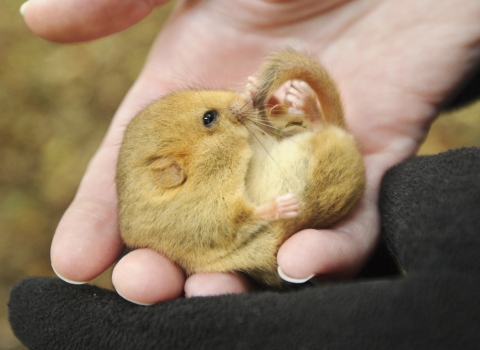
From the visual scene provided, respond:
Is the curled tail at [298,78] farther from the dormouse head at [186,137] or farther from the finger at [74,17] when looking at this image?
the finger at [74,17]

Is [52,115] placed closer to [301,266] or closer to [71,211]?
[71,211]

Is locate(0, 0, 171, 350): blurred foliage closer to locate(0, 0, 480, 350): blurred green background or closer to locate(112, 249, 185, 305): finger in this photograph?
locate(0, 0, 480, 350): blurred green background

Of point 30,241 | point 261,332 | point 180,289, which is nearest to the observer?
point 261,332

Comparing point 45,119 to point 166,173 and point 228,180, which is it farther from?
point 228,180

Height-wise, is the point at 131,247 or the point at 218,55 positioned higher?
the point at 218,55

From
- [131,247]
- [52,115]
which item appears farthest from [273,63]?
[52,115]

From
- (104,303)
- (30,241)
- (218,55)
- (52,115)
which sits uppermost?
(218,55)

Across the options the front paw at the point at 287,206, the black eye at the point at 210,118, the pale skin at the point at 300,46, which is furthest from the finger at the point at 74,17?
the front paw at the point at 287,206
